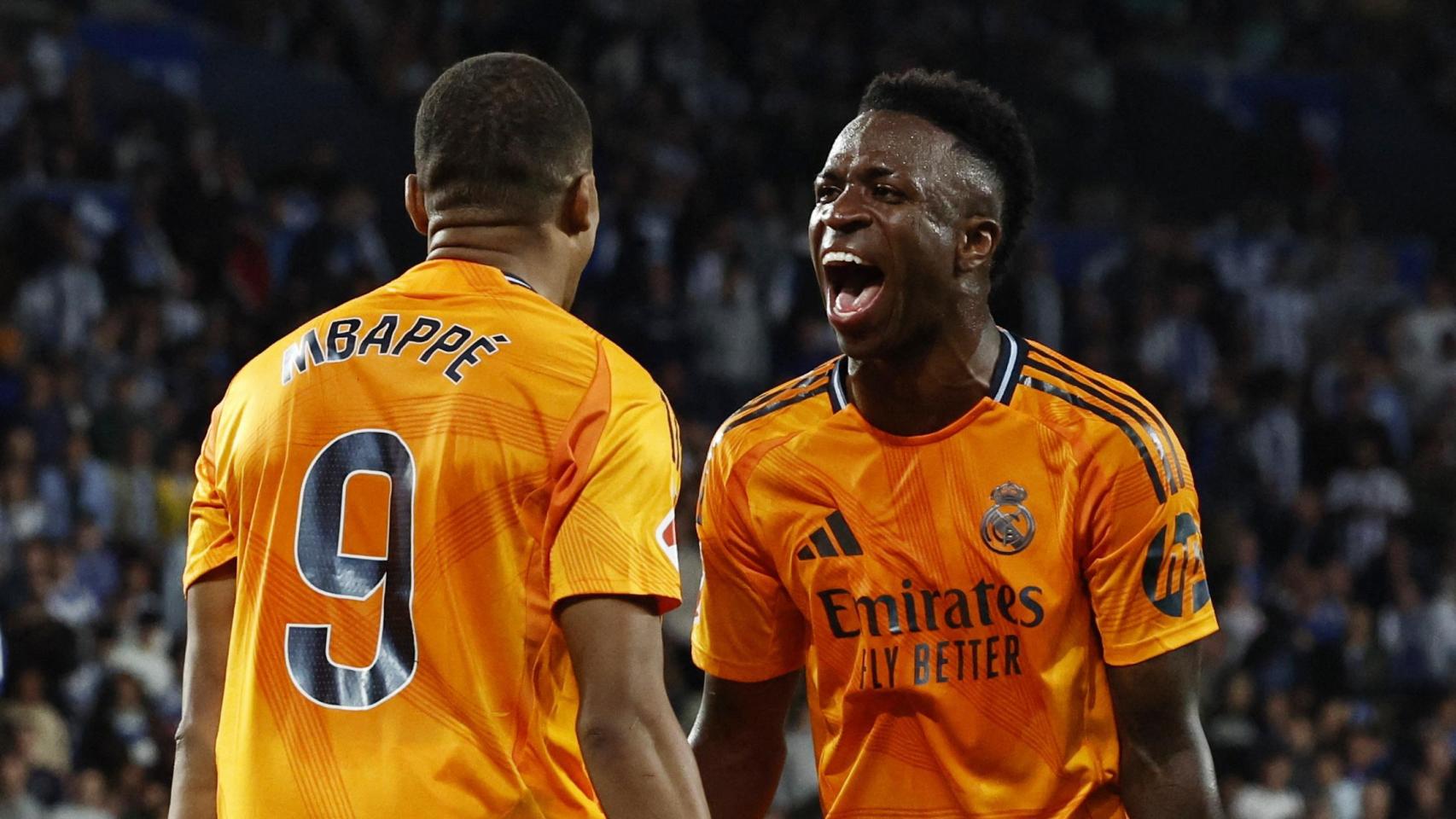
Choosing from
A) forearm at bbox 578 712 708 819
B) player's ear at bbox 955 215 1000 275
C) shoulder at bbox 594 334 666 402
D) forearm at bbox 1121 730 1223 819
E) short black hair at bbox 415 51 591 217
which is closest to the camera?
forearm at bbox 578 712 708 819

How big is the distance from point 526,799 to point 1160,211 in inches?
691

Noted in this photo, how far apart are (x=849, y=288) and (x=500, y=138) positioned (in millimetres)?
895

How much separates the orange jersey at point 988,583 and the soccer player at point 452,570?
77cm

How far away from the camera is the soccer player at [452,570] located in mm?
3166

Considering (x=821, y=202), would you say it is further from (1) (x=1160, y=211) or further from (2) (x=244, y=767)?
(1) (x=1160, y=211)

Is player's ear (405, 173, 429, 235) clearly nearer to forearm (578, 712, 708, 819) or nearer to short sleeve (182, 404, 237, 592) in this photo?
short sleeve (182, 404, 237, 592)

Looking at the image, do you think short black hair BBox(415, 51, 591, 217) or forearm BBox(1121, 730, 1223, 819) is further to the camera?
forearm BBox(1121, 730, 1223, 819)

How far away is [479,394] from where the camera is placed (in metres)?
3.21

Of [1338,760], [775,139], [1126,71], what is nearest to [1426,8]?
[1126,71]

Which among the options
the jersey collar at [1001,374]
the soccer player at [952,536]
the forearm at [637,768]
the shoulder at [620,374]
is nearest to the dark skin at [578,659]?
the forearm at [637,768]

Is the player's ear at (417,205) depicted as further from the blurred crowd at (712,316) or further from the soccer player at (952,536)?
the blurred crowd at (712,316)

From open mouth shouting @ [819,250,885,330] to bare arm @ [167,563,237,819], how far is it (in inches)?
48.8

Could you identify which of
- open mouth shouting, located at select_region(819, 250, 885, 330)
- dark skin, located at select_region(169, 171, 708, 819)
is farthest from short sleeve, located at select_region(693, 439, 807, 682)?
dark skin, located at select_region(169, 171, 708, 819)

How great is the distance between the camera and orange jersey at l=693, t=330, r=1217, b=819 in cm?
382
